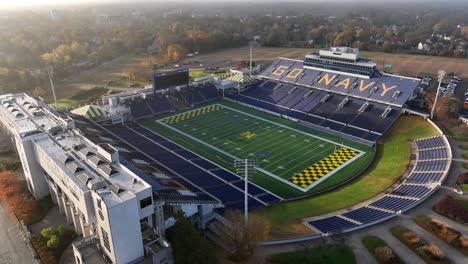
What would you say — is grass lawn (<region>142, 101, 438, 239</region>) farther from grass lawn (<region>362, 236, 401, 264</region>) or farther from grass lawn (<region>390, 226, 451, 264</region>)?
grass lawn (<region>390, 226, 451, 264</region>)

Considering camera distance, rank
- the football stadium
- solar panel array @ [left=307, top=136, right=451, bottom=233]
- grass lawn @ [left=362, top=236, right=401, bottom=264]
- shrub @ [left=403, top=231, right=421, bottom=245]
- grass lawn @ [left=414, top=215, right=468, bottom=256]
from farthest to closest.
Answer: solar panel array @ [left=307, top=136, right=451, bottom=233], the football stadium, shrub @ [left=403, top=231, right=421, bottom=245], grass lawn @ [left=362, top=236, right=401, bottom=264], grass lawn @ [left=414, top=215, right=468, bottom=256]

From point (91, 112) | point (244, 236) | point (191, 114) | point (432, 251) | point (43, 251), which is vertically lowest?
point (191, 114)

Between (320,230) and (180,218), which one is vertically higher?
(180,218)

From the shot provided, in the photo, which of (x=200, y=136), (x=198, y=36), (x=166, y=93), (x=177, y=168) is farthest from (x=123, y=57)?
(x=177, y=168)

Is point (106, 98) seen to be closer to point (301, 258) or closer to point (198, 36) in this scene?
point (301, 258)

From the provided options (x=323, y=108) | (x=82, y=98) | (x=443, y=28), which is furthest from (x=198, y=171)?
(x=443, y=28)

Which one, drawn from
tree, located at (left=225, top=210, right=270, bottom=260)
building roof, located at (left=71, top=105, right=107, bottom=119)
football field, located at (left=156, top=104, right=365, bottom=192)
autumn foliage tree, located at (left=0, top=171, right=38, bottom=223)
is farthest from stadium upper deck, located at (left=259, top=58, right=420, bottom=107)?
autumn foliage tree, located at (left=0, top=171, right=38, bottom=223)

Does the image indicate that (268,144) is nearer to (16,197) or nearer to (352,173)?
(352,173)
